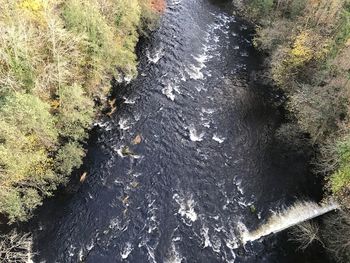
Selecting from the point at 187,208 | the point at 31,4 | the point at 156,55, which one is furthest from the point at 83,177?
the point at 156,55

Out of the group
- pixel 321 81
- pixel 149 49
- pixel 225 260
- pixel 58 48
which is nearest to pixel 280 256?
pixel 225 260

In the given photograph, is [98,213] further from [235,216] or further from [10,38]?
[10,38]

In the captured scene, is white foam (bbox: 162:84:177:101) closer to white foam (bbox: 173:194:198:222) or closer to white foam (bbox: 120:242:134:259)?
white foam (bbox: 173:194:198:222)

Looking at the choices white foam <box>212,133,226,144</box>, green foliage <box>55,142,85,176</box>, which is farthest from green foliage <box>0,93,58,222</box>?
white foam <box>212,133,226,144</box>

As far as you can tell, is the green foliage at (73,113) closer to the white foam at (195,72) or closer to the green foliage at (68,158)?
the green foliage at (68,158)

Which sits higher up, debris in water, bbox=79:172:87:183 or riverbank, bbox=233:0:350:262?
riverbank, bbox=233:0:350:262

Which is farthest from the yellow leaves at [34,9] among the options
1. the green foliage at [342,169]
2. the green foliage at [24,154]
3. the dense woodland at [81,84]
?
the green foliage at [342,169]
